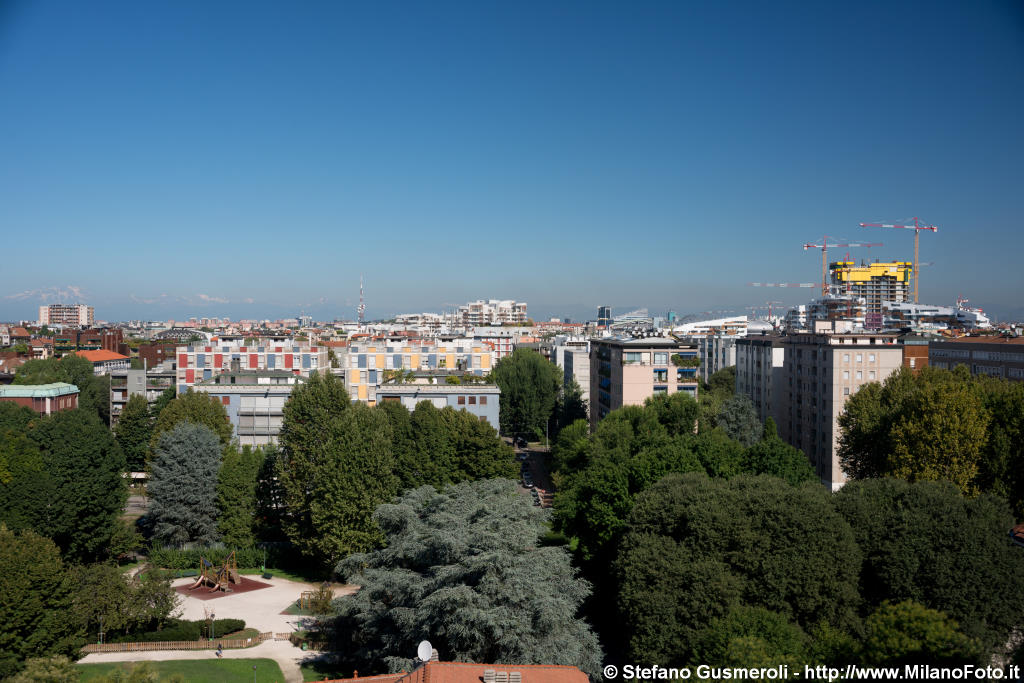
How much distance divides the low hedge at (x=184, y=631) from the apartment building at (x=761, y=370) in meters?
44.9

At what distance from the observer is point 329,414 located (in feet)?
136

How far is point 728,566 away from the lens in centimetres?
2197

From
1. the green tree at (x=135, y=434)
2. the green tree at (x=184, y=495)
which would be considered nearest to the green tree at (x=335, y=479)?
the green tree at (x=184, y=495)

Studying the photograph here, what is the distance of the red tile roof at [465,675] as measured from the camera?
1538cm

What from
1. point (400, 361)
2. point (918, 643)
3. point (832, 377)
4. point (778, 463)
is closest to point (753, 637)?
point (918, 643)

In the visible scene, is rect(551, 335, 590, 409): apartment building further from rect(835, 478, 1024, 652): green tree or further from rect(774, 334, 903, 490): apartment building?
rect(835, 478, 1024, 652): green tree

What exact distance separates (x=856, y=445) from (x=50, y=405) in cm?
5614

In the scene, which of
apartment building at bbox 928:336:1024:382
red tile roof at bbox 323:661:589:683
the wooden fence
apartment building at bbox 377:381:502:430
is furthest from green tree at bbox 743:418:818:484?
apartment building at bbox 928:336:1024:382

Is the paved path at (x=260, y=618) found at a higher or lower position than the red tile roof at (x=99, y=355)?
lower

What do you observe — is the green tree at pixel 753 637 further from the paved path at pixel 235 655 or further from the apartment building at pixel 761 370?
Answer: the apartment building at pixel 761 370

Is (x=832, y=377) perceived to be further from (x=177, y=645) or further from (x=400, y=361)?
(x=177, y=645)

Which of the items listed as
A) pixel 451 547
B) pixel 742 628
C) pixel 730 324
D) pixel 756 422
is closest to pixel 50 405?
pixel 451 547

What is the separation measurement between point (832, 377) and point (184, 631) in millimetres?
42624

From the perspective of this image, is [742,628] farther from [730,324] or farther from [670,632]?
[730,324]
